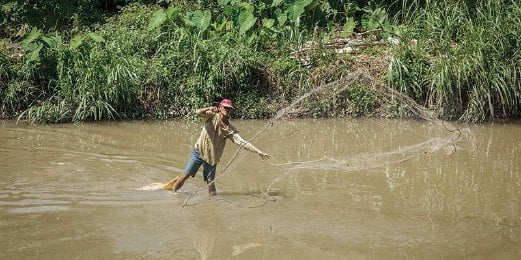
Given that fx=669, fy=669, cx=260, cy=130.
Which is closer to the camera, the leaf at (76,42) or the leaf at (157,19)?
the leaf at (76,42)

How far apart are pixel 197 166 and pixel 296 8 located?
6610mm

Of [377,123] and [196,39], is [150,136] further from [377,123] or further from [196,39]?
[377,123]

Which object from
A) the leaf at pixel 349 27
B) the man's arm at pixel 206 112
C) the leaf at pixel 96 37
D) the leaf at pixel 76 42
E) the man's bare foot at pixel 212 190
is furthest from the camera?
the leaf at pixel 349 27

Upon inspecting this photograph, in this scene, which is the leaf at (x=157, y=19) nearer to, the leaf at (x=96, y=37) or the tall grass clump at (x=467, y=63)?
the leaf at (x=96, y=37)

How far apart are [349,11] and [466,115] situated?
12.7 ft

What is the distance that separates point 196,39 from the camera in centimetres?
1226

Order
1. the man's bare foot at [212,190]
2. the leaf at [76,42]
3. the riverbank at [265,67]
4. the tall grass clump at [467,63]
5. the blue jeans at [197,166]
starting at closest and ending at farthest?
the blue jeans at [197,166], the man's bare foot at [212,190], the tall grass clump at [467,63], the riverbank at [265,67], the leaf at [76,42]

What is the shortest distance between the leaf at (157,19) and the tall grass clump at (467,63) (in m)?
4.50

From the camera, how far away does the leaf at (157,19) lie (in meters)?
12.9

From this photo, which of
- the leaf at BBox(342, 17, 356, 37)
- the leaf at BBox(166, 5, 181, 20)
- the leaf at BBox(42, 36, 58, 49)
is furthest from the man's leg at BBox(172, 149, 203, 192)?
the leaf at BBox(342, 17, 356, 37)

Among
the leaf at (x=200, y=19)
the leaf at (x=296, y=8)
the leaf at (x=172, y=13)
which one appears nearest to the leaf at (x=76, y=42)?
the leaf at (x=172, y=13)

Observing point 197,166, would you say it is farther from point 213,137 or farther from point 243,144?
point 243,144

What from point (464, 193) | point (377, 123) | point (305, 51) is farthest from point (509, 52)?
point (464, 193)

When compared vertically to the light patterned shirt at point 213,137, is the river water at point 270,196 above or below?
below
